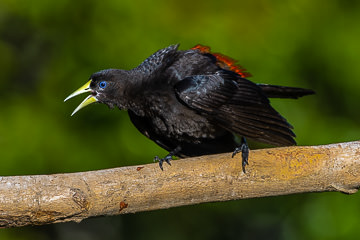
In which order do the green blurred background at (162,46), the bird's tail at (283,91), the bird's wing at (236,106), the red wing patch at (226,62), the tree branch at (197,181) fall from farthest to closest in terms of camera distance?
the green blurred background at (162,46) → the red wing patch at (226,62) → the bird's tail at (283,91) → the bird's wing at (236,106) → the tree branch at (197,181)

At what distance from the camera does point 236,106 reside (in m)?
4.23

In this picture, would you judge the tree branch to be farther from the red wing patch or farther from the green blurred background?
the green blurred background

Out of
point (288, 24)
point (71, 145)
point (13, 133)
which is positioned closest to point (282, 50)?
point (288, 24)

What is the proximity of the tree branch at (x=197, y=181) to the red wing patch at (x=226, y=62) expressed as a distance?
40.9 inches

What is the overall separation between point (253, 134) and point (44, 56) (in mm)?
3160

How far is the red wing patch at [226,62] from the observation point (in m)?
4.62

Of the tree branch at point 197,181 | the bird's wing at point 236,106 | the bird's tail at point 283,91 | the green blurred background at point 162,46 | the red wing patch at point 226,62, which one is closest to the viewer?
the tree branch at point 197,181

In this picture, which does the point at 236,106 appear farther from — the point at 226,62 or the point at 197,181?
the point at 197,181

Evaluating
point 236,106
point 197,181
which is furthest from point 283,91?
point 197,181

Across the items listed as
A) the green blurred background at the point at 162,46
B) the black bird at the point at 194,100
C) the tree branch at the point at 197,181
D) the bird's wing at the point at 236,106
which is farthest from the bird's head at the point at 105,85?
the tree branch at the point at 197,181

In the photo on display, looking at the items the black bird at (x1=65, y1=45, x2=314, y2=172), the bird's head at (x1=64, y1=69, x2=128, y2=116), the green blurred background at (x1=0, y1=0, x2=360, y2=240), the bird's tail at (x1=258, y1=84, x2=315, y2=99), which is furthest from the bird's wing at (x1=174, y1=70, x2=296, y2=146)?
the green blurred background at (x1=0, y1=0, x2=360, y2=240)

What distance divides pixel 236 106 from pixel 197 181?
81cm

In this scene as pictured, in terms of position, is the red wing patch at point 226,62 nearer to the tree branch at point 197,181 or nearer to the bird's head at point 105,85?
the bird's head at point 105,85

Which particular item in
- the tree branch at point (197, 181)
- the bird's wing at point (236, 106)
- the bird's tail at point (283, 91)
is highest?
the bird's tail at point (283, 91)
